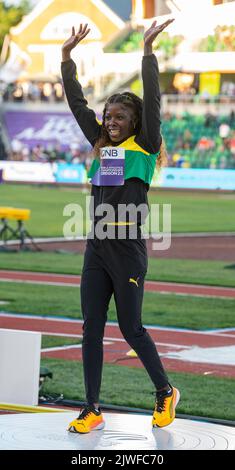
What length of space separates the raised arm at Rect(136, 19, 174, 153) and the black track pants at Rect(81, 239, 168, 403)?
1.87 ft

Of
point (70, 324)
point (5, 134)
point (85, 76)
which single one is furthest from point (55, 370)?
point (5, 134)

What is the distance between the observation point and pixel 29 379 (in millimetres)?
7625

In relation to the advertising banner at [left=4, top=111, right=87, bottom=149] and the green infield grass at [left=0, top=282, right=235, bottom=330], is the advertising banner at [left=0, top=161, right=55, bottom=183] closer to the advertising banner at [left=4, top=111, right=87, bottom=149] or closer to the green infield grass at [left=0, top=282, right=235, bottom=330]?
the advertising banner at [left=4, top=111, right=87, bottom=149]

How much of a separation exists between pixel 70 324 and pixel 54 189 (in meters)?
29.8

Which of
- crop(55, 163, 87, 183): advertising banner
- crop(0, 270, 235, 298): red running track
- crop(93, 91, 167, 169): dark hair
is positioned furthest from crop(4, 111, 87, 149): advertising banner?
crop(93, 91, 167, 169): dark hair

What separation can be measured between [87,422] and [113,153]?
4.62 ft

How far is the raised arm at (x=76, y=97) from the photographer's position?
6.24m

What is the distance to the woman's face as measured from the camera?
607 cm

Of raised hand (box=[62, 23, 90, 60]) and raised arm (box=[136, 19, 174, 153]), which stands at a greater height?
raised hand (box=[62, 23, 90, 60])

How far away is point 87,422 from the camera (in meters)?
6.07

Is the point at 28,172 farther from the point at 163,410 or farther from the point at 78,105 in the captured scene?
the point at 163,410

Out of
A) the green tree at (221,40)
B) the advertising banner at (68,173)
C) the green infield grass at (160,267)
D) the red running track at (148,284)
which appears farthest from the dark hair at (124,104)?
the advertising banner at (68,173)

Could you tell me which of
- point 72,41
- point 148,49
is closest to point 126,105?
point 148,49
